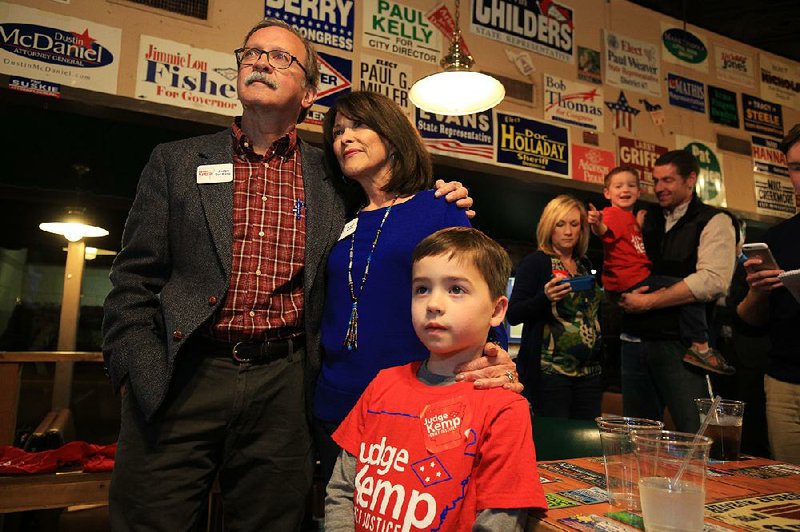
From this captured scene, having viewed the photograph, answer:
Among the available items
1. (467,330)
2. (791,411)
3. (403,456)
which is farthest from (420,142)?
(791,411)

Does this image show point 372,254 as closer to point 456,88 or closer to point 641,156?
point 456,88

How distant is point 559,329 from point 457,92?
4.64 ft

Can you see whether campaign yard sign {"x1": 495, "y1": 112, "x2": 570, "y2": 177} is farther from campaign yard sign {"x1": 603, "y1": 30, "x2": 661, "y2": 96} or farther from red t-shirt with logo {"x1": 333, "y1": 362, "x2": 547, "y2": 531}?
red t-shirt with logo {"x1": 333, "y1": 362, "x2": 547, "y2": 531}

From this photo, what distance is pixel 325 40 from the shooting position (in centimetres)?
360

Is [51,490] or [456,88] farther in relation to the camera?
[456,88]

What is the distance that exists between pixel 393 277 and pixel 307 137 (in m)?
2.20

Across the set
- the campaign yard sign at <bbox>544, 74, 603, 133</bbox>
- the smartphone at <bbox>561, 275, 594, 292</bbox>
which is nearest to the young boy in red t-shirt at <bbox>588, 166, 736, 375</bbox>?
the smartphone at <bbox>561, 275, 594, 292</bbox>

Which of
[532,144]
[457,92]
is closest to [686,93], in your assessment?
[532,144]

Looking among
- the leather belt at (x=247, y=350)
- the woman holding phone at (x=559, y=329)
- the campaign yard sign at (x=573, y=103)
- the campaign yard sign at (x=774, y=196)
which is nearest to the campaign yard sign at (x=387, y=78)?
the campaign yard sign at (x=573, y=103)

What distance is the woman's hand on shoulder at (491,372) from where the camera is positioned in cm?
117

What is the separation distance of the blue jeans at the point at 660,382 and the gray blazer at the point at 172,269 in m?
1.99

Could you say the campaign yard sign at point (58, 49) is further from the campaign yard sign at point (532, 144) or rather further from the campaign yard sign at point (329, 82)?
the campaign yard sign at point (532, 144)

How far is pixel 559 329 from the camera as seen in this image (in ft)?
9.43

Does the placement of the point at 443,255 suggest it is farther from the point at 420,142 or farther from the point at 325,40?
the point at 325,40
